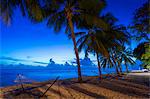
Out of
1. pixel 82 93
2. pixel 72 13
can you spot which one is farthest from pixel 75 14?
pixel 82 93

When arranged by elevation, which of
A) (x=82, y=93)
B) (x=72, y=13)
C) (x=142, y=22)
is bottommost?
(x=82, y=93)

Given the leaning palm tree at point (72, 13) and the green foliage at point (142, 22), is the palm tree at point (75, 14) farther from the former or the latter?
the green foliage at point (142, 22)

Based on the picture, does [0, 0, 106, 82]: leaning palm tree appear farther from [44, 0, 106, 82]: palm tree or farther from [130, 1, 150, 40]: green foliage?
[130, 1, 150, 40]: green foliage

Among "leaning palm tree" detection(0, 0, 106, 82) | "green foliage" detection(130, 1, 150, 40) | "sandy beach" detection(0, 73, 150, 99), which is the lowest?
"sandy beach" detection(0, 73, 150, 99)

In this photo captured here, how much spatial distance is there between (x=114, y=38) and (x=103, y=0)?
23.8 ft

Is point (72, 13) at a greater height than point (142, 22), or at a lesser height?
greater

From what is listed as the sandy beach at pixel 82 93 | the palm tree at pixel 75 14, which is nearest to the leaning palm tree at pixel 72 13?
the palm tree at pixel 75 14

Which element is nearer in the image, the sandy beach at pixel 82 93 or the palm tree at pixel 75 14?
the sandy beach at pixel 82 93

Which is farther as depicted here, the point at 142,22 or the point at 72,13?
the point at 72,13

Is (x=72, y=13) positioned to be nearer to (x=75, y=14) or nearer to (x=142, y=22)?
(x=75, y=14)

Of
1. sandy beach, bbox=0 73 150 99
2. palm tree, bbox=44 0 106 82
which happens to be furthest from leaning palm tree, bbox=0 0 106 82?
sandy beach, bbox=0 73 150 99

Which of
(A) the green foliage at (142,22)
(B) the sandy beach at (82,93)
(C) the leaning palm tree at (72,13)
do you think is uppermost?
(C) the leaning palm tree at (72,13)

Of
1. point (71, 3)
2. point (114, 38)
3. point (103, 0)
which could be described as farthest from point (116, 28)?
point (71, 3)

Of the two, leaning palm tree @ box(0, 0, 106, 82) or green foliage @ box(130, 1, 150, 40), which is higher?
leaning palm tree @ box(0, 0, 106, 82)
